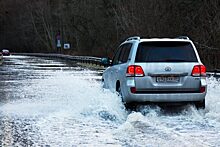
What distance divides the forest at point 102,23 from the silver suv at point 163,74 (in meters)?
18.7

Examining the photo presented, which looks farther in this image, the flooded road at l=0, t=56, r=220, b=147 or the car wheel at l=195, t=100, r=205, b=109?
the car wheel at l=195, t=100, r=205, b=109

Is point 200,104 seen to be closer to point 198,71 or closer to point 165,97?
point 198,71

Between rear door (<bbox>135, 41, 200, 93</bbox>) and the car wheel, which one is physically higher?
rear door (<bbox>135, 41, 200, 93</bbox>)

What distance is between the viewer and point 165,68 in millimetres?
10125

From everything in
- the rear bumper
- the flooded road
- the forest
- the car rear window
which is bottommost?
the forest

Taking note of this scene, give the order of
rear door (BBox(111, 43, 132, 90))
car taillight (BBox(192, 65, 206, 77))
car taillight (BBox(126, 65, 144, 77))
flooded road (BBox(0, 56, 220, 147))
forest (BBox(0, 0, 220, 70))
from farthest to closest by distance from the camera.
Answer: forest (BBox(0, 0, 220, 70)) < rear door (BBox(111, 43, 132, 90)) < car taillight (BBox(192, 65, 206, 77)) < car taillight (BBox(126, 65, 144, 77)) < flooded road (BBox(0, 56, 220, 147))

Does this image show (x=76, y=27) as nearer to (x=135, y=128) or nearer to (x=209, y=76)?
(x=209, y=76)

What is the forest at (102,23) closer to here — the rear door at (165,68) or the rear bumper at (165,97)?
the rear door at (165,68)

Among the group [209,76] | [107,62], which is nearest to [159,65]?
[107,62]

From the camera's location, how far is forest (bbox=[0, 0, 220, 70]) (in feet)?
110

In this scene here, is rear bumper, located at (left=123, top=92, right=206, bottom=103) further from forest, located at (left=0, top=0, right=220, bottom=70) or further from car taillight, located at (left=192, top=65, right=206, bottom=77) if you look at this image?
forest, located at (left=0, top=0, right=220, bottom=70)

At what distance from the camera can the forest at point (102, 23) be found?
33.6 meters

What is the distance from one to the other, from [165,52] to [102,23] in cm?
6462

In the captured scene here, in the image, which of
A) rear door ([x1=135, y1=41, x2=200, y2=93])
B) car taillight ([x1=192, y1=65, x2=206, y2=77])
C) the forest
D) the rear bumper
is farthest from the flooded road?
the forest
